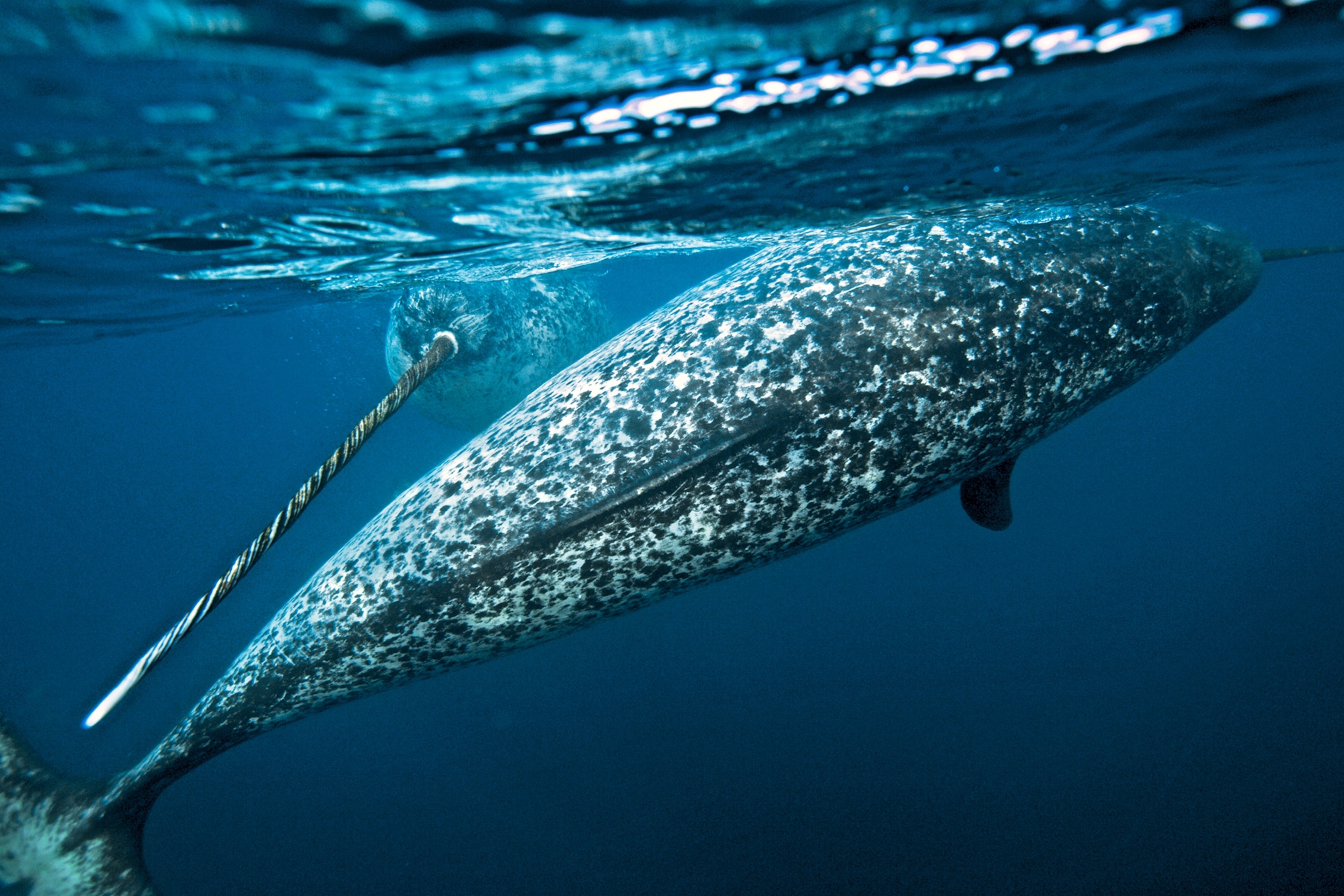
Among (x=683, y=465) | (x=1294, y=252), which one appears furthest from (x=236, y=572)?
(x=1294, y=252)

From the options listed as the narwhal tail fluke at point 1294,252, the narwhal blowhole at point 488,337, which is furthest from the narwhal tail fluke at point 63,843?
the narwhal tail fluke at point 1294,252

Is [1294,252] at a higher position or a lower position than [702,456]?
lower

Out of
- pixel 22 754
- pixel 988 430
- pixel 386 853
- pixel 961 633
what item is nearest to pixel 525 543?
pixel 988 430

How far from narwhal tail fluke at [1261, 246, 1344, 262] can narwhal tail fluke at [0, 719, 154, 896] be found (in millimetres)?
11137

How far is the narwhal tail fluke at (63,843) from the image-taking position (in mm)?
3924

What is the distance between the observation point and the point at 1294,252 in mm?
6156

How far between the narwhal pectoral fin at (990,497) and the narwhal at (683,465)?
74 centimetres

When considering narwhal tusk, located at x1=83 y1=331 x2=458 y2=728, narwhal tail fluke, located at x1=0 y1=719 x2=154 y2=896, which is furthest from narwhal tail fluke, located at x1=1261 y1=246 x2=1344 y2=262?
narwhal tail fluke, located at x1=0 y1=719 x2=154 y2=896

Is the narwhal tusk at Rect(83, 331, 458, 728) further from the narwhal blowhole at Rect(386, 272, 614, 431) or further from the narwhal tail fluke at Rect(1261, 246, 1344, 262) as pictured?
the narwhal tail fluke at Rect(1261, 246, 1344, 262)

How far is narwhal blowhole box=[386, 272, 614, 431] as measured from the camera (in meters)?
9.06

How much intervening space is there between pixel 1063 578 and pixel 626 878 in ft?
54.9

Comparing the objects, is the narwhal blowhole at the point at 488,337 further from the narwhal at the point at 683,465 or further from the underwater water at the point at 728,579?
the narwhal at the point at 683,465

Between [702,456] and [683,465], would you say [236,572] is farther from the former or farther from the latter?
[702,456]

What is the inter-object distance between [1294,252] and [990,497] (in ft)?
15.8
